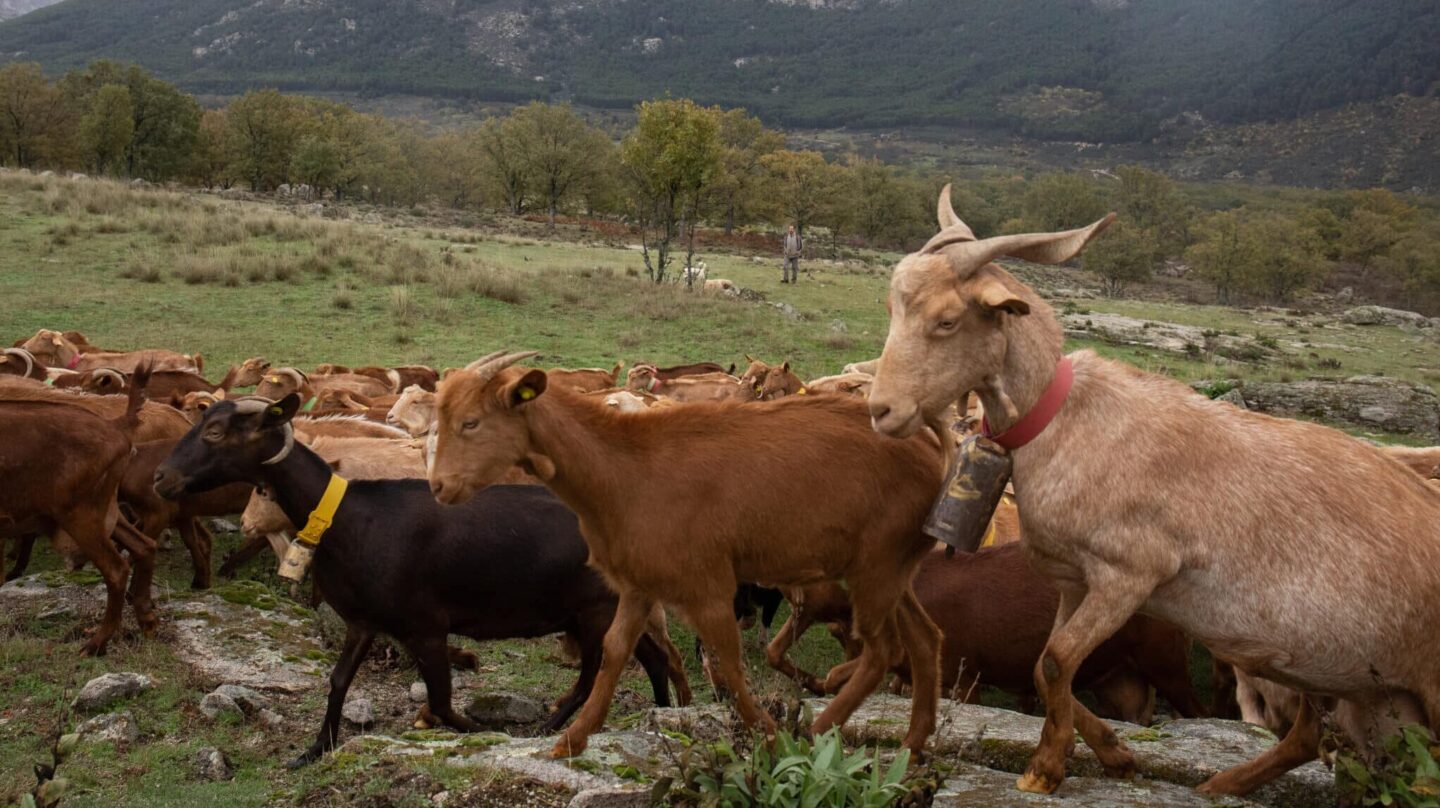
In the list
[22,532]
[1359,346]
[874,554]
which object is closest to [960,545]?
[874,554]

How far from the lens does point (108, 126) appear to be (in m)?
57.6

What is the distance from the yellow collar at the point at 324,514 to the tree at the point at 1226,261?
209 ft

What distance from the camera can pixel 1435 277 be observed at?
222 ft

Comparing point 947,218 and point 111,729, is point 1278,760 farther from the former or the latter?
point 111,729

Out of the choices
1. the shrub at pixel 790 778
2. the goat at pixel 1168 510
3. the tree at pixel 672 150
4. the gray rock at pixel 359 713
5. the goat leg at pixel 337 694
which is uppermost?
the tree at pixel 672 150

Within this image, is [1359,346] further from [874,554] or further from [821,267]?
[874,554]

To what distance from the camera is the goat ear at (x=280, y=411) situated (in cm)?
652

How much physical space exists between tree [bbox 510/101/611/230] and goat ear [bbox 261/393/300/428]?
199 feet

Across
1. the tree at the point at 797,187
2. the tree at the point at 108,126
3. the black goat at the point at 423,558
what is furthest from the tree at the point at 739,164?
Answer: the black goat at the point at 423,558

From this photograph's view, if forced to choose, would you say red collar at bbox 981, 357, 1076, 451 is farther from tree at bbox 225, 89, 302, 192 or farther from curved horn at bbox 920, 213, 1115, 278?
tree at bbox 225, 89, 302, 192

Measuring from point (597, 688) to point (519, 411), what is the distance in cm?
136

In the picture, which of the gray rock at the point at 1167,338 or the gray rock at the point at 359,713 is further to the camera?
the gray rock at the point at 1167,338

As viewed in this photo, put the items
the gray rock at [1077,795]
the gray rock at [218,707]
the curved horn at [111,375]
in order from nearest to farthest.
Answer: the gray rock at [1077,795]
the gray rock at [218,707]
the curved horn at [111,375]

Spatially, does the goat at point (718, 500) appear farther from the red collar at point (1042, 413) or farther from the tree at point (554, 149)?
the tree at point (554, 149)
